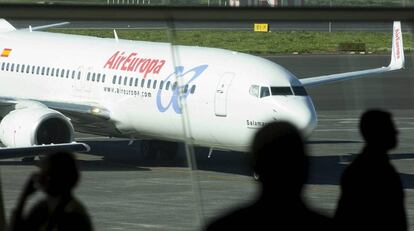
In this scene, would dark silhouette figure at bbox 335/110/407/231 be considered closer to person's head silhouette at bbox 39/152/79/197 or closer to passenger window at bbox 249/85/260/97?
person's head silhouette at bbox 39/152/79/197

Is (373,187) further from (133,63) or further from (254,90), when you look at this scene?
(133,63)

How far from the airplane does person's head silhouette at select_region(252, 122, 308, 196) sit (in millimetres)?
14331

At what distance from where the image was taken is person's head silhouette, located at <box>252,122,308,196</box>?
209 inches

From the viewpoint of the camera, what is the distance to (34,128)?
77.5ft

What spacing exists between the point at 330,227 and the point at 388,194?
1.47 meters

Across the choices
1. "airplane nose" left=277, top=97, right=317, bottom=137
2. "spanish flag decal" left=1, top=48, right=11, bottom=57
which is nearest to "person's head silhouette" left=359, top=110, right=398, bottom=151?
"airplane nose" left=277, top=97, right=317, bottom=137

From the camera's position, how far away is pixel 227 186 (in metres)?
9.91

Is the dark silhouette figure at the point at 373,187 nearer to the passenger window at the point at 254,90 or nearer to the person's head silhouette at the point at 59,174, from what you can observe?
the person's head silhouette at the point at 59,174

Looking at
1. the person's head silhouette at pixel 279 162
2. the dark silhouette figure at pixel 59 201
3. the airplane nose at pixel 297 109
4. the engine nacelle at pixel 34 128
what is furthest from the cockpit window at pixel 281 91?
the person's head silhouette at pixel 279 162

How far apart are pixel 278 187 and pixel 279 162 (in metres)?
0.11

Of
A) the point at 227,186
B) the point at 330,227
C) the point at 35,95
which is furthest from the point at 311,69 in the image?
the point at 330,227

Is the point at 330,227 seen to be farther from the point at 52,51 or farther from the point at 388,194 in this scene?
the point at 52,51

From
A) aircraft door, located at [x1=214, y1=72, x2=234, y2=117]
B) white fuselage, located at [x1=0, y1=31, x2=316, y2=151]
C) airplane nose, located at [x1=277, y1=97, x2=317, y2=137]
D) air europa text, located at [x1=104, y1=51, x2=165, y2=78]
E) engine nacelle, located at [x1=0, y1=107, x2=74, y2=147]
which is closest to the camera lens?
airplane nose, located at [x1=277, y1=97, x2=317, y2=137]

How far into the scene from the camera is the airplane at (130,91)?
2233 centimetres
